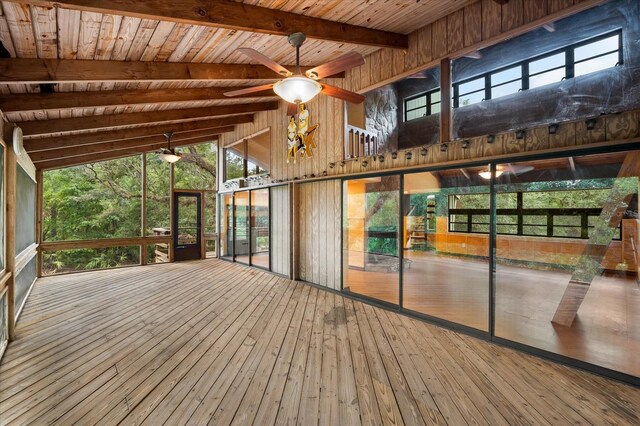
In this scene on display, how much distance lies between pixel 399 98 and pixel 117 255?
13.0m

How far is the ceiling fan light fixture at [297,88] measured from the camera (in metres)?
2.75

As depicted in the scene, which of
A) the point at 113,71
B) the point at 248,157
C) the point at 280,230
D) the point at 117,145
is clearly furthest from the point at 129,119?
the point at 280,230

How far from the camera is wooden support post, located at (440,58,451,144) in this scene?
390 centimetres

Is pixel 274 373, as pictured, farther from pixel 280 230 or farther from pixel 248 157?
pixel 248 157

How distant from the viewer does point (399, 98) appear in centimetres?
836

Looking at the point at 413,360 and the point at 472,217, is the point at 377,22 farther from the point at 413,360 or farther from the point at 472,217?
the point at 413,360

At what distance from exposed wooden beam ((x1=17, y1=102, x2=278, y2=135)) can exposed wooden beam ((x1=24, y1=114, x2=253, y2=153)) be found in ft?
3.49

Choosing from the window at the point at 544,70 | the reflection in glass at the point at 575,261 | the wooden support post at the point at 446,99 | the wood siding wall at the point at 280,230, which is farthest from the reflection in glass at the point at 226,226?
the reflection in glass at the point at 575,261

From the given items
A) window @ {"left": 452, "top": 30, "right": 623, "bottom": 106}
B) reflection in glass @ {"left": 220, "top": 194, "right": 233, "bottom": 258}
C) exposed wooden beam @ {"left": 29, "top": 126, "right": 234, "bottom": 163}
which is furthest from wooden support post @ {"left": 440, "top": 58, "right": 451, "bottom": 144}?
reflection in glass @ {"left": 220, "top": 194, "right": 233, "bottom": 258}

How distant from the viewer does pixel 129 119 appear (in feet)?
18.2

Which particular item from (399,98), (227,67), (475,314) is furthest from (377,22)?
(399,98)

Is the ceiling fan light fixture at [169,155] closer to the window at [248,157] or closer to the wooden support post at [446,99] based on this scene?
the window at [248,157]

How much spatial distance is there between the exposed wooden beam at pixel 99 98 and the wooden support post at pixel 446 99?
3699 mm

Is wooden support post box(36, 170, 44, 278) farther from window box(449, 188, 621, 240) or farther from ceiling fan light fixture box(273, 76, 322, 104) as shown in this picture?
window box(449, 188, 621, 240)
